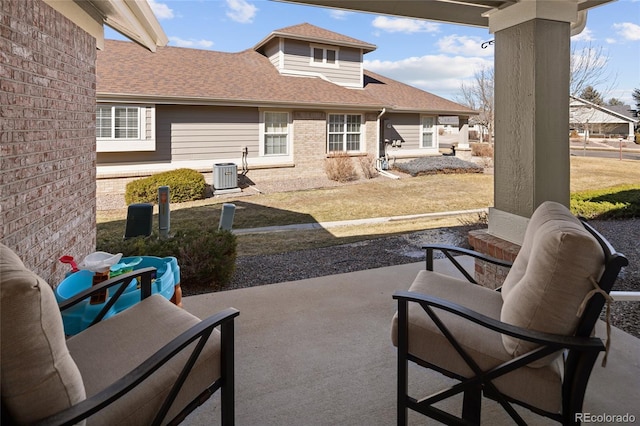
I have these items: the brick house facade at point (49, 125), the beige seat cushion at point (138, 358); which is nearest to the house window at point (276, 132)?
the brick house facade at point (49, 125)

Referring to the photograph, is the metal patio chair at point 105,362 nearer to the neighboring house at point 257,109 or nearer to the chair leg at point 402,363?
the chair leg at point 402,363

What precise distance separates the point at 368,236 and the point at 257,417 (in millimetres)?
5068

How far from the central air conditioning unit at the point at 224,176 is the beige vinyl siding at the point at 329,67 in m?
5.12

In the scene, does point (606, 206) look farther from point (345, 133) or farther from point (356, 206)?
point (345, 133)

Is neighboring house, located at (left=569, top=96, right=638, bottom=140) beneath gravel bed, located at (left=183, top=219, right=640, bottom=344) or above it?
above

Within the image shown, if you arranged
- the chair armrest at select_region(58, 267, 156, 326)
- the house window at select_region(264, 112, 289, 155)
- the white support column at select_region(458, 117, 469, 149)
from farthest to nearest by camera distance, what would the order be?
the white support column at select_region(458, 117, 469, 149)
the house window at select_region(264, 112, 289, 155)
the chair armrest at select_region(58, 267, 156, 326)

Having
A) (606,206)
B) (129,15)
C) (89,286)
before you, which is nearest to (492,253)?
(89,286)

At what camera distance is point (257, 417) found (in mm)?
2227

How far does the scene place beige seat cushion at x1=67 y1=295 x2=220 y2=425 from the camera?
5.02 ft

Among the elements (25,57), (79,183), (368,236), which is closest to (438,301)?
(25,57)

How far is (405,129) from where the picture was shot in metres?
17.0

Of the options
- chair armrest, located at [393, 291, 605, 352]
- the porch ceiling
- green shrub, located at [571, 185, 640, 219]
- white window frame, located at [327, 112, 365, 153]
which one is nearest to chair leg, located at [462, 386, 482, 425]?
chair armrest, located at [393, 291, 605, 352]

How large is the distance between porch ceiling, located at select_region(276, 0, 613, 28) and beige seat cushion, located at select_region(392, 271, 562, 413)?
2544mm

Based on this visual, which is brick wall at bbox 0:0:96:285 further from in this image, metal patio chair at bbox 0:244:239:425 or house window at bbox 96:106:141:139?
house window at bbox 96:106:141:139
